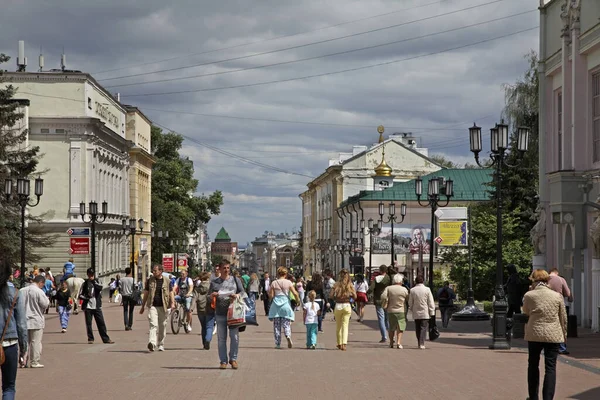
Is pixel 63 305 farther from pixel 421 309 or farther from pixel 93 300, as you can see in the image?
pixel 421 309

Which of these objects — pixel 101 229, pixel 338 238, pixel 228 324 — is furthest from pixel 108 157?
pixel 228 324

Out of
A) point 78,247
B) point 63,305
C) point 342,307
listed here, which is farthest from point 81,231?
point 342,307

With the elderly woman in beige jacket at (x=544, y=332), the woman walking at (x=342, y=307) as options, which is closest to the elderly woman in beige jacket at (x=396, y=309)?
the woman walking at (x=342, y=307)

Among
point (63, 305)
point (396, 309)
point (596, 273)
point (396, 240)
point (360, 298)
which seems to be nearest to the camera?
point (396, 309)

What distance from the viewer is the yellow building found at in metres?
88.7

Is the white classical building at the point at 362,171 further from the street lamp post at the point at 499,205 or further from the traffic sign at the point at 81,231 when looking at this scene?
the street lamp post at the point at 499,205

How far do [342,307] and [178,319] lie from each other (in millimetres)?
7521

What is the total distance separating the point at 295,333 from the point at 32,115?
39.4 m

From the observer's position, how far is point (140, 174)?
92.1m

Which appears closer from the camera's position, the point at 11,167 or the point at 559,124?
the point at 559,124

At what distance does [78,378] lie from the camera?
16562 millimetres

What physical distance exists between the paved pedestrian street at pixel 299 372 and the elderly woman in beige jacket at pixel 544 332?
1050mm

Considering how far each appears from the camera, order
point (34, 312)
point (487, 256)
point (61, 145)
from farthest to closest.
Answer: point (61, 145), point (487, 256), point (34, 312)

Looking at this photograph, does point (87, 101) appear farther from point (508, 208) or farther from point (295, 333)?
point (295, 333)
